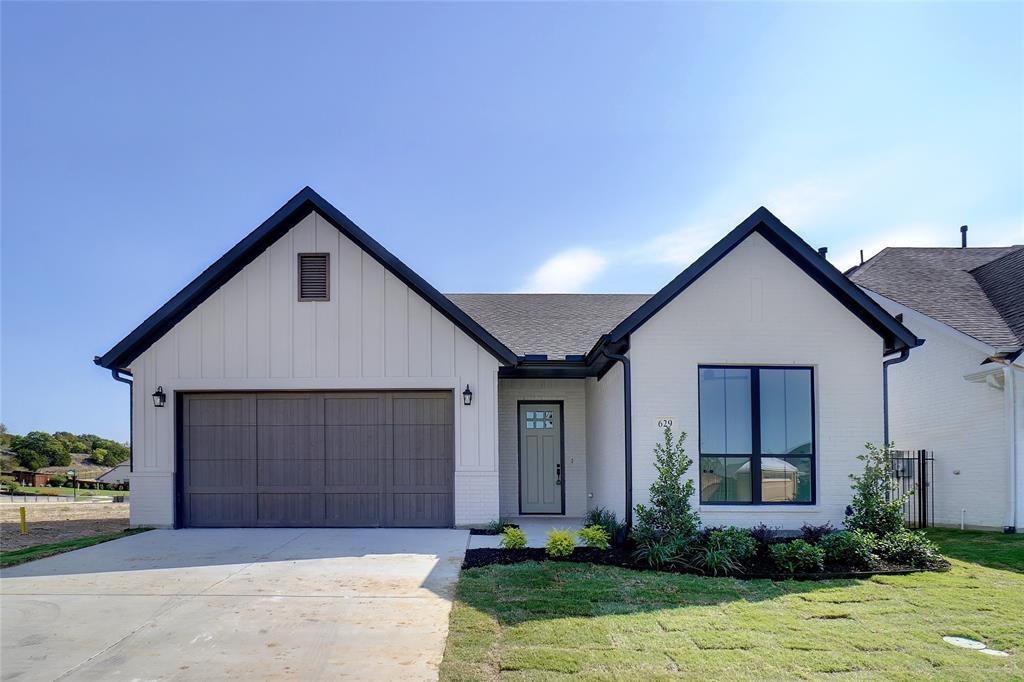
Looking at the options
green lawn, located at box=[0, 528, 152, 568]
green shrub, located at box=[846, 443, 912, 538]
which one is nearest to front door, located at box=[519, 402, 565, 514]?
green shrub, located at box=[846, 443, 912, 538]

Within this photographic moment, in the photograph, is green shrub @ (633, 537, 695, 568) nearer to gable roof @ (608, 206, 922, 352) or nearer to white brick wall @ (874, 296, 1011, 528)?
gable roof @ (608, 206, 922, 352)

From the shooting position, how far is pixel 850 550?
8.93m

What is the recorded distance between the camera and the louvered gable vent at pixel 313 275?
479 inches

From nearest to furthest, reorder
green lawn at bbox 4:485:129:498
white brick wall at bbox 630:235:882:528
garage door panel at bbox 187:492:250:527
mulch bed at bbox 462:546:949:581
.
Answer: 1. mulch bed at bbox 462:546:949:581
2. white brick wall at bbox 630:235:882:528
3. garage door panel at bbox 187:492:250:527
4. green lawn at bbox 4:485:129:498

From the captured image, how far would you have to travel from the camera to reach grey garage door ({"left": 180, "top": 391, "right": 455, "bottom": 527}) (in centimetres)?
1203

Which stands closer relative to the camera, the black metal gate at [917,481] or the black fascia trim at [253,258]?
the black fascia trim at [253,258]

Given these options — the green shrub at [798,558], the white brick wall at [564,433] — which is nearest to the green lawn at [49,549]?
the white brick wall at [564,433]

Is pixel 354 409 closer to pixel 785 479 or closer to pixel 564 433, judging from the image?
pixel 564 433

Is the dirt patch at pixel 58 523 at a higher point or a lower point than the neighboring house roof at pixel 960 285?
lower

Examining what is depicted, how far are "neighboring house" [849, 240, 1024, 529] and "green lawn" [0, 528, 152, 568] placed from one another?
1444 centimetres

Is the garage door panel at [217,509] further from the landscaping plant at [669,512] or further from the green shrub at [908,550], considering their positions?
the green shrub at [908,550]

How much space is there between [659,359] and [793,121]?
478 centimetres

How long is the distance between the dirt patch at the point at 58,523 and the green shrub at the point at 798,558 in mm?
10338

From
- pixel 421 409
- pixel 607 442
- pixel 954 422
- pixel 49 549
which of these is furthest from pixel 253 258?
pixel 954 422
